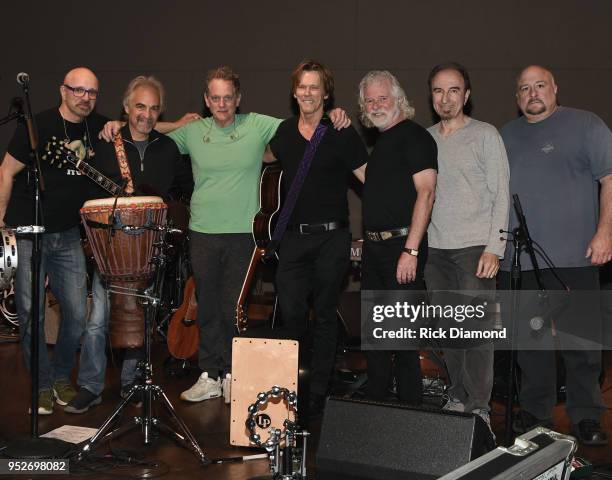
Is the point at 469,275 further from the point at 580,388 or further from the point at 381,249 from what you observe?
the point at 580,388

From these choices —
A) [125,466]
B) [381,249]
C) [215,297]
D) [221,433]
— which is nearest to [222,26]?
[215,297]

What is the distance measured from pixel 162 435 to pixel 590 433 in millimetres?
2101

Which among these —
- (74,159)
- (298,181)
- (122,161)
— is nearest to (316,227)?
(298,181)

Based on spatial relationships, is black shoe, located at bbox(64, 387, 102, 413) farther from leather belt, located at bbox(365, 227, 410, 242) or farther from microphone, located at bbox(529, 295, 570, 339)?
microphone, located at bbox(529, 295, 570, 339)

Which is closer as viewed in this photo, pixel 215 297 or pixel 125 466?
pixel 125 466

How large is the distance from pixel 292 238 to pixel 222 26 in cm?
273

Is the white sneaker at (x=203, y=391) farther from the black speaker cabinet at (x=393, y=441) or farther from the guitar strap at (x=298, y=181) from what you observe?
the black speaker cabinet at (x=393, y=441)

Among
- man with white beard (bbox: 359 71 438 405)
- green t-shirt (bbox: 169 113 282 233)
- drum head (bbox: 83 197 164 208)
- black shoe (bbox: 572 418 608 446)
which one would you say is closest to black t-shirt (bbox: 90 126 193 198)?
green t-shirt (bbox: 169 113 282 233)

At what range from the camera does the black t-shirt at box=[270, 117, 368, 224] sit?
166 inches

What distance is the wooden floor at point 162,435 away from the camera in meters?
3.44

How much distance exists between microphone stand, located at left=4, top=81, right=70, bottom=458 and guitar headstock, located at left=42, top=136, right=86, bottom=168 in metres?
0.66

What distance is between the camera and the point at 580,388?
Answer: 3.96 meters

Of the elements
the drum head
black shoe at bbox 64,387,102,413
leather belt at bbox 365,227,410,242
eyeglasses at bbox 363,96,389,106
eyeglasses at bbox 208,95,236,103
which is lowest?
black shoe at bbox 64,387,102,413

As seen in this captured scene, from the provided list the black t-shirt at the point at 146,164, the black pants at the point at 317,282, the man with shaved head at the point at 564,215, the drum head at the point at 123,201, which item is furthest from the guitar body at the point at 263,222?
the man with shaved head at the point at 564,215
